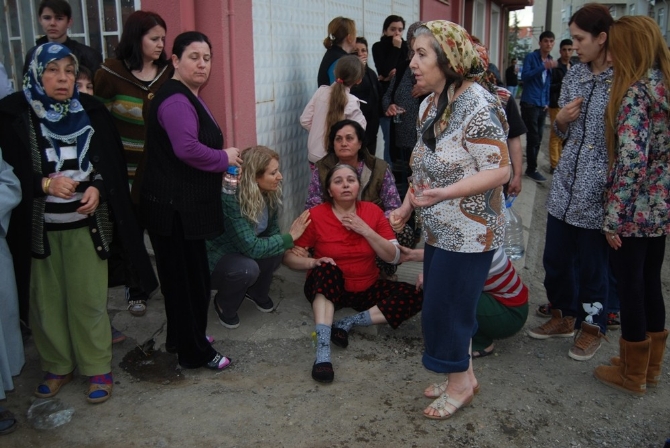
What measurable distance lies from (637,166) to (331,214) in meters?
1.84

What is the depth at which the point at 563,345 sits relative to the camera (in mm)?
4242

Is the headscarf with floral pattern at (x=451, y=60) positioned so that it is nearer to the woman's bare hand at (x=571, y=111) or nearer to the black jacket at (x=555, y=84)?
A: the woman's bare hand at (x=571, y=111)

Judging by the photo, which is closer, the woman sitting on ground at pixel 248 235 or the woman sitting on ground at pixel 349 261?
the woman sitting on ground at pixel 248 235

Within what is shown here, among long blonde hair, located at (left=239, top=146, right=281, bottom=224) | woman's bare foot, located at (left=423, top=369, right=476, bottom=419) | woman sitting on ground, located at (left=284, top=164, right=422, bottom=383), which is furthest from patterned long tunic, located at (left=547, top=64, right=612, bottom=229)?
long blonde hair, located at (left=239, top=146, right=281, bottom=224)

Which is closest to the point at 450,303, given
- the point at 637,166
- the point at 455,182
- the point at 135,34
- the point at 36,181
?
the point at 455,182

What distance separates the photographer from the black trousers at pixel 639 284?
3.48 m

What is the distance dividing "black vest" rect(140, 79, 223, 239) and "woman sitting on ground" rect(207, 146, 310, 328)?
38 cm

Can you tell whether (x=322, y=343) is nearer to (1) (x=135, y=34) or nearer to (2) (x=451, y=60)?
(2) (x=451, y=60)

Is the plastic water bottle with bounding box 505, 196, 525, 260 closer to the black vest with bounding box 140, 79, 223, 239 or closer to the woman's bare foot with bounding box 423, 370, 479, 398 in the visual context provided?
the woman's bare foot with bounding box 423, 370, 479, 398

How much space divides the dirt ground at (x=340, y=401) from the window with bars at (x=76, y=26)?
2155 millimetres

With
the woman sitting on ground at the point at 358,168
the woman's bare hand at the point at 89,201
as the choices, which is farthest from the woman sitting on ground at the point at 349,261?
the woman's bare hand at the point at 89,201

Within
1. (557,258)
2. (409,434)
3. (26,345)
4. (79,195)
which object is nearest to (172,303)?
(79,195)

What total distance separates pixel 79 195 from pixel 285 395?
1451 mm

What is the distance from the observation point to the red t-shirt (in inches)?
171
